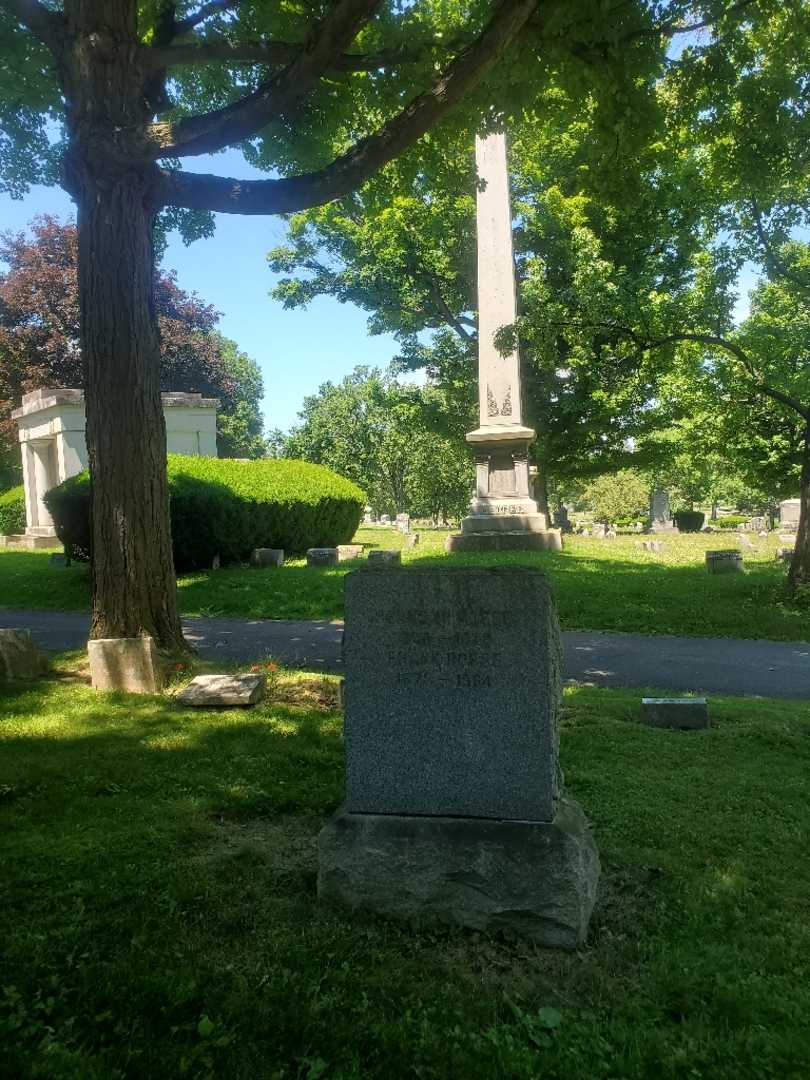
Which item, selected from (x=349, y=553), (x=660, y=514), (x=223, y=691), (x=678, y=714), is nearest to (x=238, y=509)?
(x=349, y=553)

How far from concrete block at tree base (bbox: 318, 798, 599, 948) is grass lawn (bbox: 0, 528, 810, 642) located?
8.22 m

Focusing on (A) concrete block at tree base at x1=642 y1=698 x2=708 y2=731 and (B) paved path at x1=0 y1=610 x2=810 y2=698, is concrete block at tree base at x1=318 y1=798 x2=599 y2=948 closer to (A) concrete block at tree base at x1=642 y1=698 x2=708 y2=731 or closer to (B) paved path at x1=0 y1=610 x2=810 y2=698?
(A) concrete block at tree base at x1=642 y1=698 x2=708 y2=731

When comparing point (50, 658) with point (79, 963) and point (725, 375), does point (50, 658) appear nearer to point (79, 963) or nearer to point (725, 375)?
point (79, 963)

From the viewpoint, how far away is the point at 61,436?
23.4 meters

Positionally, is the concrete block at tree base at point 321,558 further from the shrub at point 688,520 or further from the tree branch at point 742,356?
the shrub at point 688,520

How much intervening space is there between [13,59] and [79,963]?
9.68 m

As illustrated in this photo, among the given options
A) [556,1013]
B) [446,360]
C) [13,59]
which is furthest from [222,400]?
[556,1013]

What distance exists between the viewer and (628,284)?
2255cm

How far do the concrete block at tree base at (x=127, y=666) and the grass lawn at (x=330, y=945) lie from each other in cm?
153

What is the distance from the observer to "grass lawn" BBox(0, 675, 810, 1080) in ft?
8.20

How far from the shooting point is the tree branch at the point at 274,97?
6.32 metres

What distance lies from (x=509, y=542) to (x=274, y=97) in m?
12.5

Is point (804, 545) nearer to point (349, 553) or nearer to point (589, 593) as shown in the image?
point (589, 593)

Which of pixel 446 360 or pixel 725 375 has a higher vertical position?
pixel 446 360
